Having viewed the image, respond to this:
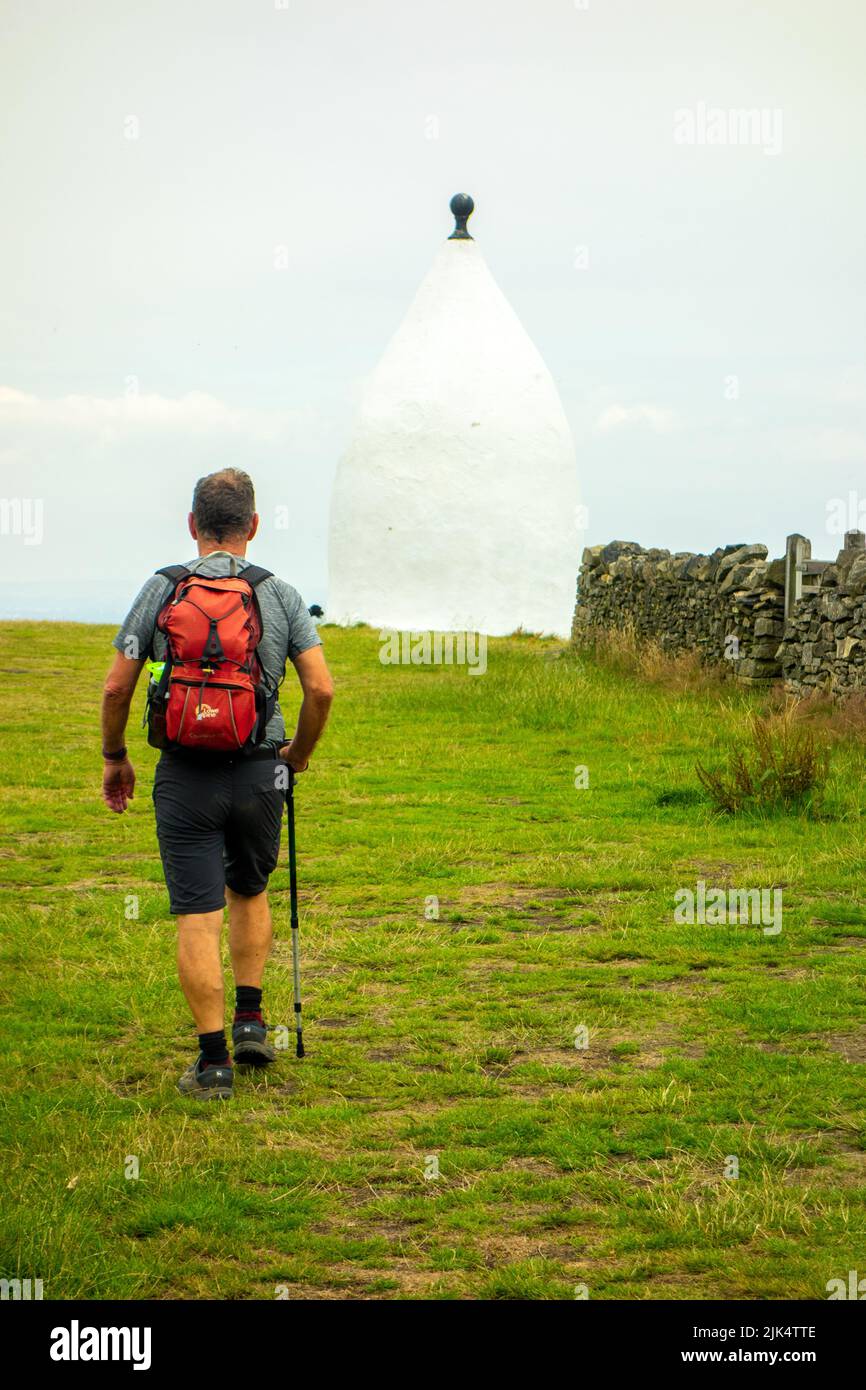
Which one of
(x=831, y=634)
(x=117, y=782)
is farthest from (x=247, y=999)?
(x=831, y=634)

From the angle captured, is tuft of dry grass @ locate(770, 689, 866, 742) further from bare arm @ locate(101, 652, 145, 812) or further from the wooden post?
bare arm @ locate(101, 652, 145, 812)

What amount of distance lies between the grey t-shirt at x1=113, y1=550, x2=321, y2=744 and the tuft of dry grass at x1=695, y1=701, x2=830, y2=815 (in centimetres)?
485

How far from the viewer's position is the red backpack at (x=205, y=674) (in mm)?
4543

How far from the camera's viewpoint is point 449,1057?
200 inches

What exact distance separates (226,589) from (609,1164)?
2.04 meters

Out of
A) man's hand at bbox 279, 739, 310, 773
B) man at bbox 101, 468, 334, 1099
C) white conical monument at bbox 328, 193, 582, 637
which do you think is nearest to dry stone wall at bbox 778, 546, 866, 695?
man's hand at bbox 279, 739, 310, 773

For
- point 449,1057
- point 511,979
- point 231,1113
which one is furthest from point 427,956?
point 231,1113

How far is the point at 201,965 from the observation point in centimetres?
473

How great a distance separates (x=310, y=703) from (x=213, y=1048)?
3.75 ft

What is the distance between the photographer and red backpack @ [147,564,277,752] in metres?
4.54

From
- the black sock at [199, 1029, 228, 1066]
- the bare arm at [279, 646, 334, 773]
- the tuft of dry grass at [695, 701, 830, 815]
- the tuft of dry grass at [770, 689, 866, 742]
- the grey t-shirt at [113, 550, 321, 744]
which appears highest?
the grey t-shirt at [113, 550, 321, 744]

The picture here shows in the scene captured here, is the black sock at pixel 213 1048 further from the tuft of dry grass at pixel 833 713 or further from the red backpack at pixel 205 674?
the tuft of dry grass at pixel 833 713

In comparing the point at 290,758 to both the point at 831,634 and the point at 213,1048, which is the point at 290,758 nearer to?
the point at 213,1048
